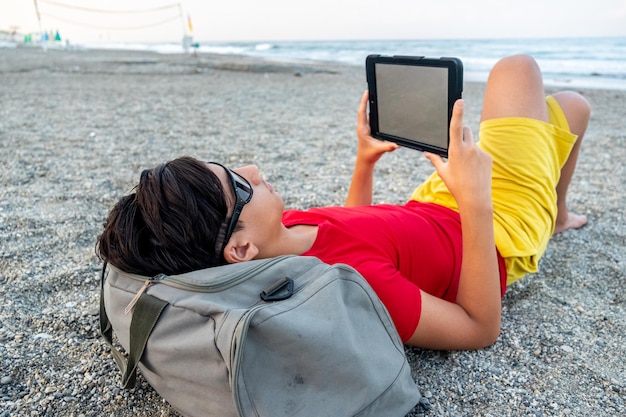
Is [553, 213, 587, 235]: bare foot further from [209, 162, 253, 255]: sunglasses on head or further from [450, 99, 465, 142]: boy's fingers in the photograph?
[209, 162, 253, 255]: sunglasses on head

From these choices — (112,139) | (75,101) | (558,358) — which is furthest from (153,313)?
(75,101)

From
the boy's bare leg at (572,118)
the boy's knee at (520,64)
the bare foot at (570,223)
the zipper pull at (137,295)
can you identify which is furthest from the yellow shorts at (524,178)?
the zipper pull at (137,295)

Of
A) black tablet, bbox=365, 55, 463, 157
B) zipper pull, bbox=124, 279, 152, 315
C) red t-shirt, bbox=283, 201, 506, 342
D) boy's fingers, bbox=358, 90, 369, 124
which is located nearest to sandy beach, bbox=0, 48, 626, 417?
red t-shirt, bbox=283, 201, 506, 342

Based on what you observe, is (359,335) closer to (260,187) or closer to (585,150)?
(260,187)

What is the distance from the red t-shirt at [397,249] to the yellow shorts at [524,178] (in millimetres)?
191

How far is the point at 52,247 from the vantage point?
8.73 ft

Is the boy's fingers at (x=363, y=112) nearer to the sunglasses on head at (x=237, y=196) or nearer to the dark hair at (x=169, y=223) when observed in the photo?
the sunglasses on head at (x=237, y=196)

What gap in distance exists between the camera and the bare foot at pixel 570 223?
3090 millimetres

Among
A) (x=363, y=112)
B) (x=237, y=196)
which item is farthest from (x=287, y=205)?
(x=237, y=196)

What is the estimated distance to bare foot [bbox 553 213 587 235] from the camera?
3090mm

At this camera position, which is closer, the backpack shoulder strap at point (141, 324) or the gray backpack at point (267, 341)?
the gray backpack at point (267, 341)

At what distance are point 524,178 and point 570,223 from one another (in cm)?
112

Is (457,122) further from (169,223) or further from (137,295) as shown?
(137,295)

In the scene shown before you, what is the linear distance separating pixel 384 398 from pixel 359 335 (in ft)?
0.62
